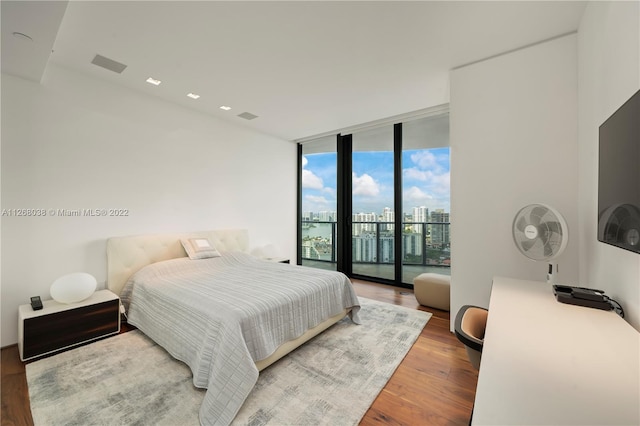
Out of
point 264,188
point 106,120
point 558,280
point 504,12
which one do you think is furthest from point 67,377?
point 504,12

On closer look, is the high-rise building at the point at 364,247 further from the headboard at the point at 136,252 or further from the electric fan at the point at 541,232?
the electric fan at the point at 541,232

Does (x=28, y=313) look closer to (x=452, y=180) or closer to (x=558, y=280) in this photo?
(x=452, y=180)

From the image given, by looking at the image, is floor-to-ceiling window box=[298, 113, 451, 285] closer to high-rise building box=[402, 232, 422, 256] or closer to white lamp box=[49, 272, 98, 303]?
→ high-rise building box=[402, 232, 422, 256]

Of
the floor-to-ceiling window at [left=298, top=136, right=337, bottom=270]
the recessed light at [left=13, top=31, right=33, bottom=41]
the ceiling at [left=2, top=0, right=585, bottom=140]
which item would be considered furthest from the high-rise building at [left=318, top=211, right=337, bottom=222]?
the recessed light at [left=13, top=31, right=33, bottom=41]

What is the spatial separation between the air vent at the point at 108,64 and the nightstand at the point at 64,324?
2403mm

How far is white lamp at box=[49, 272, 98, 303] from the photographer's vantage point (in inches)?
96.6

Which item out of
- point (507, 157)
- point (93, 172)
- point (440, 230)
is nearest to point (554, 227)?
point (507, 157)

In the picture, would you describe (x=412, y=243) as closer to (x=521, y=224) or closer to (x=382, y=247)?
(x=382, y=247)

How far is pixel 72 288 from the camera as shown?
2.48 meters

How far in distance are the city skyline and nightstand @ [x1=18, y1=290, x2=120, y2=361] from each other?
3828mm

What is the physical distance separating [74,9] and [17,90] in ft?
4.09

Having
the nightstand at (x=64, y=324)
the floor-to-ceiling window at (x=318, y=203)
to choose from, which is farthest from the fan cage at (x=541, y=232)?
the nightstand at (x=64, y=324)

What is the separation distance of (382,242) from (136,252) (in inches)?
152

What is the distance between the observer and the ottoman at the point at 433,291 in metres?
3.37
